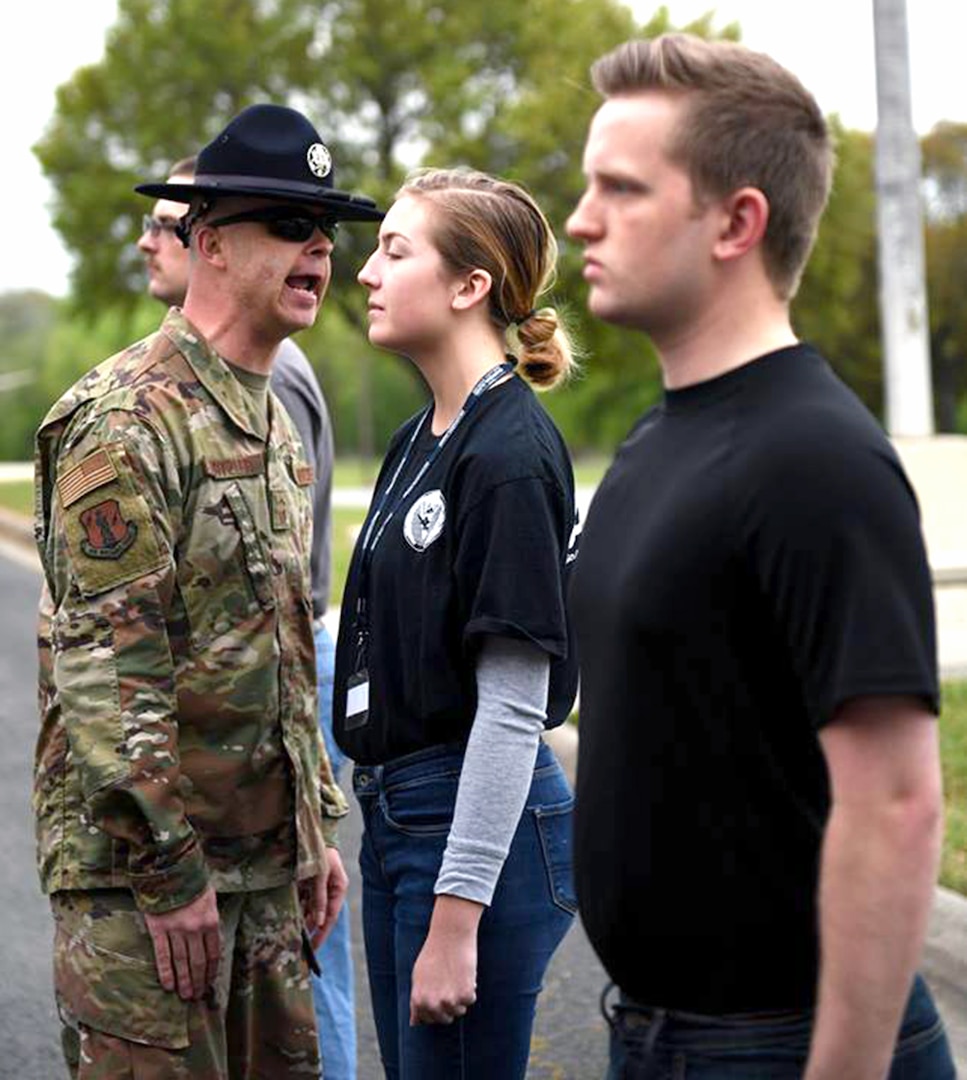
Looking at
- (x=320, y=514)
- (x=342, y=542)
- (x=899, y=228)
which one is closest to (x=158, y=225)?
(x=320, y=514)

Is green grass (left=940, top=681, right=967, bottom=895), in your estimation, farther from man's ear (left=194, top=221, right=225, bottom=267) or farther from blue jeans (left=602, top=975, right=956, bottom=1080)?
blue jeans (left=602, top=975, right=956, bottom=1080)

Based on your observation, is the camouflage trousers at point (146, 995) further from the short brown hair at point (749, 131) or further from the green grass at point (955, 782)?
the green grass at point (955, 782)

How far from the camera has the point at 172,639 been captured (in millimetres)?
2980

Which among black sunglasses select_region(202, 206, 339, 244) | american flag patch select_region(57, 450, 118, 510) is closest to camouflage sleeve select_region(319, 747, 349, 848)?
american flag patch select_region(57, 450, 118, 510)

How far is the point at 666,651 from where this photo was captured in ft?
6.66

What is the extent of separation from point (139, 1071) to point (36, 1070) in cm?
221

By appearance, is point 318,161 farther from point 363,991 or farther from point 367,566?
point 363,991

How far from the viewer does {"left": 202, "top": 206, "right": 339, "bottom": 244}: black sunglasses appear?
3.27m

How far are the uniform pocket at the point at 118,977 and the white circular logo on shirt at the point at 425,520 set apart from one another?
723 millimetres

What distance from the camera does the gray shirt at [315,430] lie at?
482 cm

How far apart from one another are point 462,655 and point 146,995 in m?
0.72

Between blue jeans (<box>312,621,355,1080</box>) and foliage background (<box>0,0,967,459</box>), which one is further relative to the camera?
foliage background (<box>0,0,967,459</box>)

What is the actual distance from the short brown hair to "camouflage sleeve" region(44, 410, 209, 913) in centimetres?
115

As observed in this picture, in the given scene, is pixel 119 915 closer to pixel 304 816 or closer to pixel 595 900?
pixel 304 816
